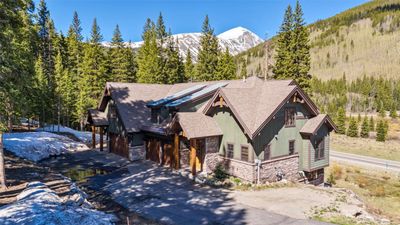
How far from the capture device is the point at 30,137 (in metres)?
30.1

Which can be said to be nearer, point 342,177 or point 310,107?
point 310,107

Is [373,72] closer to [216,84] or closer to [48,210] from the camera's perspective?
[216,84]

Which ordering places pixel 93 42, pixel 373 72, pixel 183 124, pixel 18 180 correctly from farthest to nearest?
pixel 373 72 → pixel 93 42 → pixel 183 124 → pixel 18 180

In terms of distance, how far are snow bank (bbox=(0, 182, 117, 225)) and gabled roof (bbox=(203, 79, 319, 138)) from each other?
34.9 feet

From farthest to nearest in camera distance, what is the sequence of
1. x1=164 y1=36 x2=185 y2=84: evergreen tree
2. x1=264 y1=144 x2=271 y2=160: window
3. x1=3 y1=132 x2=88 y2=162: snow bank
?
x1=164 y1=36 x2=185 y2=84: evergreen tree
x1=3 y1=132 x2=88 y2=162: snow bank
x1=264 y1=144 x2=271 y2=160: window

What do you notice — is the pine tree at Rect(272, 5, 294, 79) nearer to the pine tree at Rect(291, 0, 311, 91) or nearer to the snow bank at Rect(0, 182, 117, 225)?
the pine tree at Rect(291, 0, 311, 91)

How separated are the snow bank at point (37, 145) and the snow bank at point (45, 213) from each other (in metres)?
15.9

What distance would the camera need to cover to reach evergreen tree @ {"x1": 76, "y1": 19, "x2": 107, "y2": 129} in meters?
44.3

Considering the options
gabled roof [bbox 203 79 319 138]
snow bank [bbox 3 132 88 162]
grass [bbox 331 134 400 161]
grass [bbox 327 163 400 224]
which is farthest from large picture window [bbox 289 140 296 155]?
grass [bbox 331 134 400 161]

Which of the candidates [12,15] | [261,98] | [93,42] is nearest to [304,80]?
[261,98]

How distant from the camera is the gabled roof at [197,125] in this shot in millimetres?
19891

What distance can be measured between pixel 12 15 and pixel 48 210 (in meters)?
11.5

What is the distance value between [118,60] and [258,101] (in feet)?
124

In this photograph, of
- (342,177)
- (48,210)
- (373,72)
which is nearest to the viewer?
(48,210)
